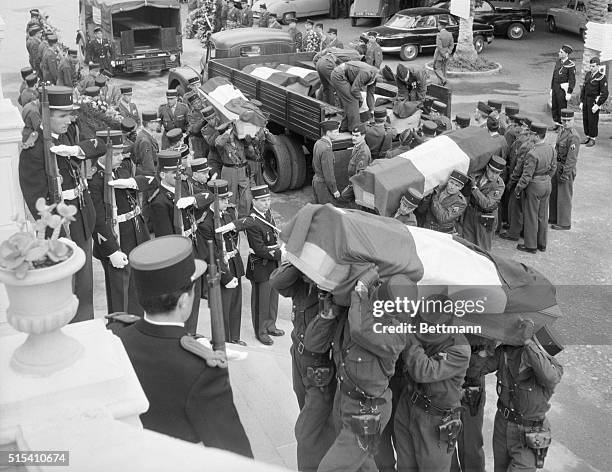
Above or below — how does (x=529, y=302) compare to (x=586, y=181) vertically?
above

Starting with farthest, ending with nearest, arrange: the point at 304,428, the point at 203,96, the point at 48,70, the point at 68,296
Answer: the point at 48,70, the point at 203,96, the point at 304,428, the point at 68,296

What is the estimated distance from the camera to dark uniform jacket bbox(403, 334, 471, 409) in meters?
4.24

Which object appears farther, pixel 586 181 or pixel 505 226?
pixel 586 181

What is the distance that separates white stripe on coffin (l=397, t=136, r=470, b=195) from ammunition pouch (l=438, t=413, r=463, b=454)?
9.23 feet

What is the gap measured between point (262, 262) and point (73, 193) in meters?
1.60

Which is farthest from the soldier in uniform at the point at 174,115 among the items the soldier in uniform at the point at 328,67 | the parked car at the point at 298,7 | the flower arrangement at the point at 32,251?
the parked car at the point at 298,7

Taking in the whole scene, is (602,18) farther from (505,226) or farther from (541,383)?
(541,383)

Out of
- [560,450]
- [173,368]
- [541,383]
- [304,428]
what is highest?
[173,368]

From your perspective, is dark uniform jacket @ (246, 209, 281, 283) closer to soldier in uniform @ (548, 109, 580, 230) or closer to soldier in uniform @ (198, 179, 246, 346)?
soldier in uniform @ (198, 179, 246, 346)

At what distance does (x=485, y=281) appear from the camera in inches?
180

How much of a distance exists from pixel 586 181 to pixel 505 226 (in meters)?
2.34

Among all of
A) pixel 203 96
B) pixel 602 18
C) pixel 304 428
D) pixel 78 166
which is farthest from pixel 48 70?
pixel 304 428

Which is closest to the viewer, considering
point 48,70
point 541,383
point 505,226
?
point 541,383

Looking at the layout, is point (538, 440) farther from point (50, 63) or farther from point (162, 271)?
point (50, 63)
